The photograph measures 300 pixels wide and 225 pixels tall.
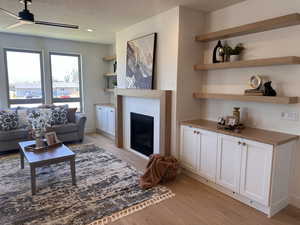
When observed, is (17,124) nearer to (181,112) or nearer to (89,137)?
(89,137)

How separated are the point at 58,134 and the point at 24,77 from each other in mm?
1773

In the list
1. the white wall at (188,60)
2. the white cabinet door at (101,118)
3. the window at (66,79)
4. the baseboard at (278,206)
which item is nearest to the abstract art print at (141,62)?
the white wall at (188,60)

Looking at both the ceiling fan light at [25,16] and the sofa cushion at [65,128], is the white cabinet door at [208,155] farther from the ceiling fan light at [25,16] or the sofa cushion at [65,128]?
the sofa cushion at [65,128]

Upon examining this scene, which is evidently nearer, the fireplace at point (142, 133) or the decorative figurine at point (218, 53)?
the decorative figurine at point (218, 53)

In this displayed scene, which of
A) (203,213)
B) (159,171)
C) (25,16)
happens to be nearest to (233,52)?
(159,171)

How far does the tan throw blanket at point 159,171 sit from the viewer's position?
3057 millimetres

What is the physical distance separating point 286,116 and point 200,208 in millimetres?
1536

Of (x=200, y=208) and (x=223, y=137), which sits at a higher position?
(x=223, y=137)

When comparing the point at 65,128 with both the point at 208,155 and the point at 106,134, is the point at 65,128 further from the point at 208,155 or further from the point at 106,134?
the point at 208,155

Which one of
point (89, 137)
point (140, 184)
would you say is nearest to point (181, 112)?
point (140, 184)

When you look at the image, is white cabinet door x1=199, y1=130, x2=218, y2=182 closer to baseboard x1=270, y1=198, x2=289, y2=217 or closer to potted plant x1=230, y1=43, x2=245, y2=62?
baseboard x1=270, y1=198, x2=289, y2=217

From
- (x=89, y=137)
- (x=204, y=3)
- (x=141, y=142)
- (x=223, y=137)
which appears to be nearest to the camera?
(x=223, y=137)

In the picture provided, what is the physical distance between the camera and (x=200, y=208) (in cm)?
250

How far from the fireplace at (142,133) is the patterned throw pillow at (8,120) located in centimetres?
251
